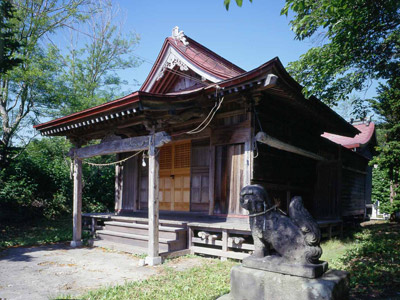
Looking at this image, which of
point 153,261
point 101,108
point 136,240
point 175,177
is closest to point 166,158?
point 175,177

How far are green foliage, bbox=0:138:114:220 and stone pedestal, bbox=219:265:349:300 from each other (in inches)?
412

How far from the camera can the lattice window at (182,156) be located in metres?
8.95

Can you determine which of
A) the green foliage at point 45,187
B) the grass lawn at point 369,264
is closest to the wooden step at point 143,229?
the grass lawn at point 369,264

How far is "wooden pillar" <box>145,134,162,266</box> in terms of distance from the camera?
6281 mm

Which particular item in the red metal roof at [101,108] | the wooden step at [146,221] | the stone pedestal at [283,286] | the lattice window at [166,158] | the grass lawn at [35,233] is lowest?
the grass lawn at [35,233]

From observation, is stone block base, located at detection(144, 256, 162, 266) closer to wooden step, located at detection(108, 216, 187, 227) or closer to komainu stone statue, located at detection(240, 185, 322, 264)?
wooden step, located at detection(108, 216, 187, 227)

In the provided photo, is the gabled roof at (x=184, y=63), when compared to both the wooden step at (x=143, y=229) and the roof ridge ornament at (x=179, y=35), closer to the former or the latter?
the roof ridge ornament at (x=179, y=35)

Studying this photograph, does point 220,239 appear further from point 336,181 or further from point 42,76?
point 42,76

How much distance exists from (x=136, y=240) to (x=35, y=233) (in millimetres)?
5123

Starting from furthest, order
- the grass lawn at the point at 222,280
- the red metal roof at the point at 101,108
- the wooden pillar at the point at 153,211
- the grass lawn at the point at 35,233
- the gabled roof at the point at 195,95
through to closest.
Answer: the grass lawn at the point at 35,233 < the wooden pillar at the point at 153,211 < the red metal roof at the point at 101,108 < the gabled roof at the point at 195,95 < the grass lawn at the point at 222,280

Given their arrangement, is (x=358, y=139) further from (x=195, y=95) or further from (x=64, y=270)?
(x=64, y=270)

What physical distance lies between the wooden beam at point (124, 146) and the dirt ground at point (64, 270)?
8.36ft

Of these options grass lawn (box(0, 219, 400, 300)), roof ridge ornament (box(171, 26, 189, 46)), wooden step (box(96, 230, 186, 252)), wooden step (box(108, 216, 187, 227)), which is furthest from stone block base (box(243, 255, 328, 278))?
roof ridge ornament (box(171, 26, 189, 46))

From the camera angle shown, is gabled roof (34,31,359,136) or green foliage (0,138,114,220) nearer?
gabled roof (34,31,359,136)
